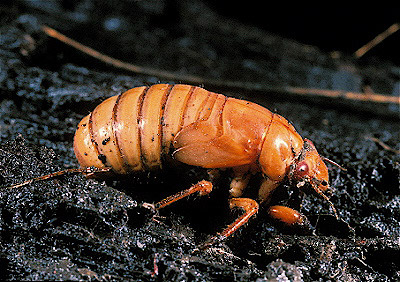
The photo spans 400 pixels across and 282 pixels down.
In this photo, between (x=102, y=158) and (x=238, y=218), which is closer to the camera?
(x=238, y=218)

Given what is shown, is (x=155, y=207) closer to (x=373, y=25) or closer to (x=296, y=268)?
(x=296, y=268)

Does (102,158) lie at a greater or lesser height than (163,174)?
greater

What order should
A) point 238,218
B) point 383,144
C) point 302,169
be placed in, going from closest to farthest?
point 238,218 → point 302,169 → point 383,144

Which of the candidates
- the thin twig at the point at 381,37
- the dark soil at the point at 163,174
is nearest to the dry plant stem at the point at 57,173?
the dark soil at the point at 163,174

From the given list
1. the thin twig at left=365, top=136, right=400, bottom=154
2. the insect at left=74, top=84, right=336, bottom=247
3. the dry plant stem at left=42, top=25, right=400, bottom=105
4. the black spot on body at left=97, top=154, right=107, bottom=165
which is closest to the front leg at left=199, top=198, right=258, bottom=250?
the insect at left=74, top=84, right=336, bottom=247

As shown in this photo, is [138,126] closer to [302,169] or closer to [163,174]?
[163,174]

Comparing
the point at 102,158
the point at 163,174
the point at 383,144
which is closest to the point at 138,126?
the point at 102,158
